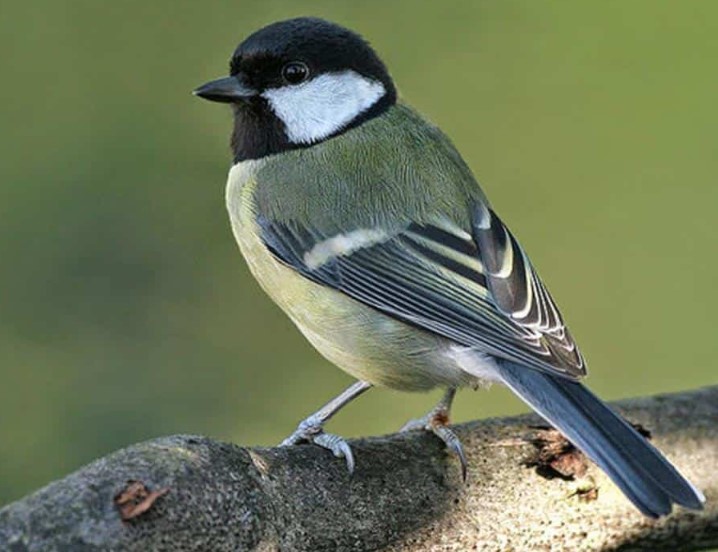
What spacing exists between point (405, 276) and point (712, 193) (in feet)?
6.89

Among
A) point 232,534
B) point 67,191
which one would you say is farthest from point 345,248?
point 67,191

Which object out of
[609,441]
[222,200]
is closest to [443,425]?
[609,441]

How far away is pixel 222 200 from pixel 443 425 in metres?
2.02

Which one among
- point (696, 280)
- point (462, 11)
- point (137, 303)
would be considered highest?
point (462, 11)

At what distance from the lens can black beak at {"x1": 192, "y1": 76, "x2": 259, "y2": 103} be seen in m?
2.76

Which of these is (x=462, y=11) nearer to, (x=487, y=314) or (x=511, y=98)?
(x=511, y=98)

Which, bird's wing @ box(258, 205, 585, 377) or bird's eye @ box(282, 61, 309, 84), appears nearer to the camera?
bird's wing @ box(258, 205, 585, 377)

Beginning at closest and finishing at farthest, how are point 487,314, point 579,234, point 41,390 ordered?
point 487,314, point 41,390, point 579,234

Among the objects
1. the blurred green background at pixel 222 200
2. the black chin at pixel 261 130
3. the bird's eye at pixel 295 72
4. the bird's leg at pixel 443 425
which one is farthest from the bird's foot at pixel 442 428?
the blurred green background at pixel 222 200

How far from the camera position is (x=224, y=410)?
3.71m

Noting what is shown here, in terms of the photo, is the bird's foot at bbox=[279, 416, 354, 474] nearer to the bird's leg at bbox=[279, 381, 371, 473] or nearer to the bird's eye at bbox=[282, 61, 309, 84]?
the bird's leg at bbox=[279, 381, 371, 473]

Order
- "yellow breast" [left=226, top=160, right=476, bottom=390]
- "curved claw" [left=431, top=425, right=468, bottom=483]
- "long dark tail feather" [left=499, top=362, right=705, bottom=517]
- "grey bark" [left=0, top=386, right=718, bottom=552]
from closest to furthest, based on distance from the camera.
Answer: "grey bark" [left=0, top=386, right=718, bottom=552] < "long dark tail feather" [left=499, top=362, right=705, bottom=517] < "curved claw" [left=431, top=425, right=468, bottom=483] < "yellow breast" [left=226, top=160, right=476, bottom=390]

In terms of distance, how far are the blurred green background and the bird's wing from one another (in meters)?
1.17

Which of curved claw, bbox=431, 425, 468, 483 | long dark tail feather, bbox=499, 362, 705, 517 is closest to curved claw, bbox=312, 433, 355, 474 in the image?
curved claw, bbox=431, 425, 468, 483
